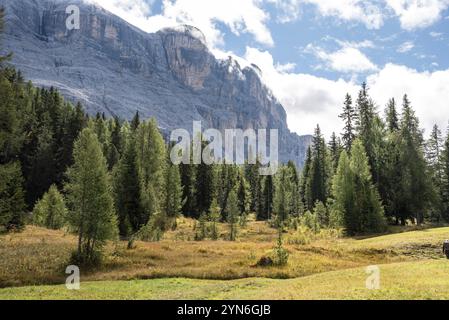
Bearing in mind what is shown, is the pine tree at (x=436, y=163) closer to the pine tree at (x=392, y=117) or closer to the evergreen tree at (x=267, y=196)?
the pine tree at (x=392, y=117)

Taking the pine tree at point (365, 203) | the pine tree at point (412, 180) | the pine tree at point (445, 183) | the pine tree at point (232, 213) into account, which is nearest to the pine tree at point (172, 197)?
the pine tree at point (232, 213)

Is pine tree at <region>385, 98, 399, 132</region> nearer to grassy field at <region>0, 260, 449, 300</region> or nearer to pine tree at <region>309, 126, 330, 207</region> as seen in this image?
pine tree at <region>309, 126, 330, 207</region>

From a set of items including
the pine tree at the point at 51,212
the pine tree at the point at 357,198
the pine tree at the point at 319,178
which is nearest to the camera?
the pine tree at the point at 51,212

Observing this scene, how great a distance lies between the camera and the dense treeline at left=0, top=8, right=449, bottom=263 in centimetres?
3488

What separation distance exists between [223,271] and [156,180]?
3593 cm

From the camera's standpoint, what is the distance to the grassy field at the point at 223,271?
2117cm

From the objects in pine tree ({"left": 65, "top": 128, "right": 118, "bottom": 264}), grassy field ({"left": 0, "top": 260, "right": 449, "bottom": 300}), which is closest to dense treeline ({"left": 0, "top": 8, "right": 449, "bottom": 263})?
pine tree ({"left": 65, "top": 128, "right": 118, "bottom": 264})

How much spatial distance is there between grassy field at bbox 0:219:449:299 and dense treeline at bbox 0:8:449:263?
10.2ft

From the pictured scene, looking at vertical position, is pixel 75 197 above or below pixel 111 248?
above

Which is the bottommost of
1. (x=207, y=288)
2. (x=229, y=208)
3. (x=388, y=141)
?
(x=207, y=288)

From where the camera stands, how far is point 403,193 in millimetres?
63250
